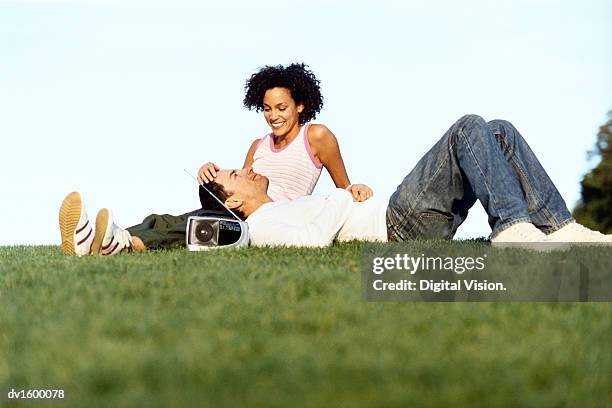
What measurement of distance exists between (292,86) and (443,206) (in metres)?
3.28

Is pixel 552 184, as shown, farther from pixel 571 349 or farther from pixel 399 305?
pixel 571 349

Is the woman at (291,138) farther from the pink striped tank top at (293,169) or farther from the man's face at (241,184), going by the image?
the man's face at (241,184)

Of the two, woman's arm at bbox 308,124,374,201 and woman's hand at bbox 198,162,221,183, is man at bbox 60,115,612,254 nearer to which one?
woman's hand at bbox 198,162,221,183

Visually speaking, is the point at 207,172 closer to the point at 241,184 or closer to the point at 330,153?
the point at 241,184

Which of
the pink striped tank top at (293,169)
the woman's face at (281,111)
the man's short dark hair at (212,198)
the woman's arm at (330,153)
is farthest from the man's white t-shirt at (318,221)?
the woman's face at (281,111)

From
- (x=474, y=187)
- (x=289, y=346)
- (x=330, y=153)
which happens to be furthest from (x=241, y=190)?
(x=289, y=346)

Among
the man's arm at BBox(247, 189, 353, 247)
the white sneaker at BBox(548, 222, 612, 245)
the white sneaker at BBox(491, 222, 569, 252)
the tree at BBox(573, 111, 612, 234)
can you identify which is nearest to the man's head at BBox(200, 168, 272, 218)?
the man's arm at BBox(247, 189, 353, 247)

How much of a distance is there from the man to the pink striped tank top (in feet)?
3.69

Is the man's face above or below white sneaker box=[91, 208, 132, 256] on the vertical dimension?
above

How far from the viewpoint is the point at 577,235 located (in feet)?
19.7

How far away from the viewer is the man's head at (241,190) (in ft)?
23.0

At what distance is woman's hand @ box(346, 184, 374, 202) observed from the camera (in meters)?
6.73

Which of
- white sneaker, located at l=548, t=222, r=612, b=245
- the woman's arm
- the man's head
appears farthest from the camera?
the woman's arm

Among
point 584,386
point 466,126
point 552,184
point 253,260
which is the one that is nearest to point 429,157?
point 466,126
